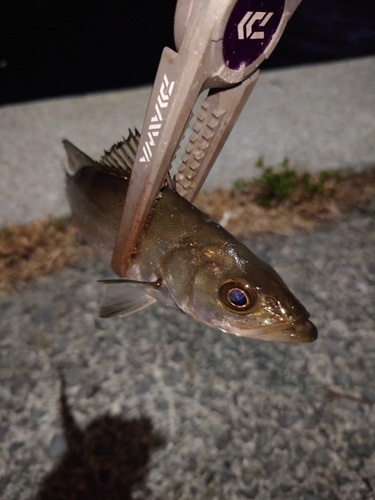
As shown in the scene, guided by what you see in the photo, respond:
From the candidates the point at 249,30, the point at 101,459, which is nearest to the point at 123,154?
the point at 249,30

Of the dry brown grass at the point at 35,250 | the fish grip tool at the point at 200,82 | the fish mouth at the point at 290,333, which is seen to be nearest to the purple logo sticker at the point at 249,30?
the fish grip tool at the point at 200,82

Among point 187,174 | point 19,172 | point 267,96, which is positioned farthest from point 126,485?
point 267,96

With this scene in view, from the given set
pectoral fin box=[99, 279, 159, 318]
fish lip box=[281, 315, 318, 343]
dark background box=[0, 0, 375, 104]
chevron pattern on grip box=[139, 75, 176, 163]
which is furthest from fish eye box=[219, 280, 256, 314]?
dark background box=[0, 0, 375, 104]

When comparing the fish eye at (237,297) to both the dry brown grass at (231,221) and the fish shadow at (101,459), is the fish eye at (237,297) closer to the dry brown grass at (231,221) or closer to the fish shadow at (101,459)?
the fish shadow at (101,459)

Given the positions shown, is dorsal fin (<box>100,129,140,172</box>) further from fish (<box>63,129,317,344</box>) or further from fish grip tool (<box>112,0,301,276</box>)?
fish grip tool (<box>112,0,301,276</box>)

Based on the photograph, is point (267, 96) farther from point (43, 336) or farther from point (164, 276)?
point (164, 276)
